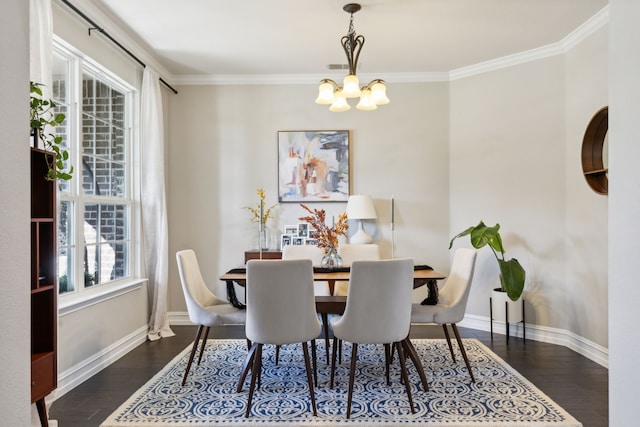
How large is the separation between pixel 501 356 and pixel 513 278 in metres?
0.75

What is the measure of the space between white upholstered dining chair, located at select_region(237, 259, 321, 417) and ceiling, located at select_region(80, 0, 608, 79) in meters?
2.13

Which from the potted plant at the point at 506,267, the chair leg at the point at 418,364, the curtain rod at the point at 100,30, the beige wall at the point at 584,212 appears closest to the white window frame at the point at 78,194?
the curtain rod at the point at 100,30

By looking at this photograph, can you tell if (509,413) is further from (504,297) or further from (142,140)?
(142,140)

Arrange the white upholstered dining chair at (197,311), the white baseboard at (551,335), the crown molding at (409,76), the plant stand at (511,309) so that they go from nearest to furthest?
the white upholstered dining chair at (197,311), the white baseboard at (551,335), the plant stand at (511,309), the crown molding at (409,76)

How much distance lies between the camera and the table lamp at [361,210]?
14.8 ft

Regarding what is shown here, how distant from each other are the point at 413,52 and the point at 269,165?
80.1 inches

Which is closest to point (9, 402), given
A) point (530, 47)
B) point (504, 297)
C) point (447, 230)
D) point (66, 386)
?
point (66, 386)

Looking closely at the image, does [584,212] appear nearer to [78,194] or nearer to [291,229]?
[291,229]

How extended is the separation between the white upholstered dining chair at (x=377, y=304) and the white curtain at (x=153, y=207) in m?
2.40

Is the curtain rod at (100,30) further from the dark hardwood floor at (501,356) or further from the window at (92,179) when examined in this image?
the dark hardwood floor at (501,356)

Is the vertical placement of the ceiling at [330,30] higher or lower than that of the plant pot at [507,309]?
higher

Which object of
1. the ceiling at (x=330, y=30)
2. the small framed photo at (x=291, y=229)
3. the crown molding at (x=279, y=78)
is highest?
the ceiling at (x=330, y=30)

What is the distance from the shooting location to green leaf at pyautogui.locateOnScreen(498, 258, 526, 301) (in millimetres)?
3924

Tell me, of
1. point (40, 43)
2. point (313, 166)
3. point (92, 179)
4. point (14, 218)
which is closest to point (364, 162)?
point (313, 166)
